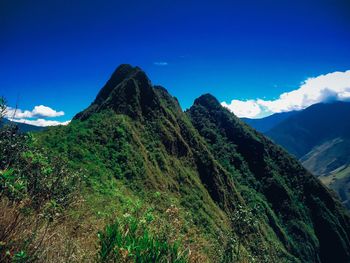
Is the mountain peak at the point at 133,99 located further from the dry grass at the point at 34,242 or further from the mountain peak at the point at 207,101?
the mountain peak at the point at 207,101

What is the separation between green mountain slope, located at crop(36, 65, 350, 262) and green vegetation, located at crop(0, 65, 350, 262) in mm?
206

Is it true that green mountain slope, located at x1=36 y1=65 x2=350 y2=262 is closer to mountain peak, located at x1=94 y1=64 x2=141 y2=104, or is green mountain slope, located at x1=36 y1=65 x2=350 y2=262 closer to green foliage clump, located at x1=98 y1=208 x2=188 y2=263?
mountain peak, located at x1=94 y1=64 x2=141 y2=104

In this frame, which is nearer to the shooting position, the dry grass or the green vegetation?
the dry grass

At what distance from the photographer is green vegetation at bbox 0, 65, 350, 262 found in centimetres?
511

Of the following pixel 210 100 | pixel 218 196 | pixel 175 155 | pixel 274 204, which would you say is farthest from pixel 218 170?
pixel 210 100

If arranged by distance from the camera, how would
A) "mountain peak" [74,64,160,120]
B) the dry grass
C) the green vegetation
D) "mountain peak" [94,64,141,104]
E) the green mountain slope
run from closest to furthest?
the dry grass
the green vegetation
the green mountain slope
"mountain peak" [74,64,160,120]
"mountain peak" [94,64,141,104]

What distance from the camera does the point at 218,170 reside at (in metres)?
90.1

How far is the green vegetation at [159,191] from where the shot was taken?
16.8 ft

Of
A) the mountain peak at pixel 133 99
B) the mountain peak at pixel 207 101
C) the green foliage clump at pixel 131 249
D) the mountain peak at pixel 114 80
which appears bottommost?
the green foliage clump at pixel 131 249

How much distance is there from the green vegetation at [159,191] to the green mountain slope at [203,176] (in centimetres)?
21

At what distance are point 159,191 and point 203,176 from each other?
110 ft

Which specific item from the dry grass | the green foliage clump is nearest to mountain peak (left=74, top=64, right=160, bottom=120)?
the dry grass

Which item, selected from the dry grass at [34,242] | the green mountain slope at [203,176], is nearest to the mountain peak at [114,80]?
the green mountain slope at [203,176]

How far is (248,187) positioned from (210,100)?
59.5 meters
